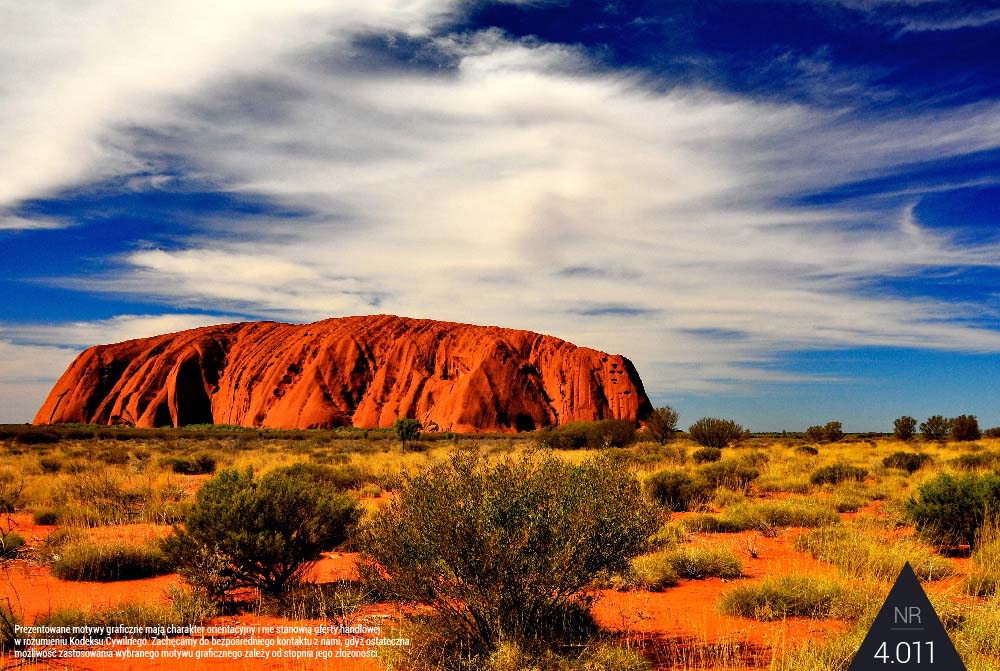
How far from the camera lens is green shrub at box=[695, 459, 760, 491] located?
51.5ft

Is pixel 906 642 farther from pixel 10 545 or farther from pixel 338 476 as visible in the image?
pixel 338 476

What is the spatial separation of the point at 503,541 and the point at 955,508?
333 inches

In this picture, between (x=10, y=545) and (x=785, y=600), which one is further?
(x=10, y=545)

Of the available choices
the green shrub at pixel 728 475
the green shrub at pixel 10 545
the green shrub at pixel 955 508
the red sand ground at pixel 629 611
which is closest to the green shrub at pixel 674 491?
the green shrub at pixel 728 475

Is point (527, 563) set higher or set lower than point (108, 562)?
higher

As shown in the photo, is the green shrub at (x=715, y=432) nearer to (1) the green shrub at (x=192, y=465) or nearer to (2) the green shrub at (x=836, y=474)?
(2) the green shrub at (x=836, y=474)

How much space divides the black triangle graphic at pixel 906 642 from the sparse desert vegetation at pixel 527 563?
0.15 meters

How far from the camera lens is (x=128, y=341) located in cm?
8556

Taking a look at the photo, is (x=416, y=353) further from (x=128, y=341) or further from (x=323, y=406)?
(x=128, y=341)

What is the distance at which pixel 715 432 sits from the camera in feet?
101

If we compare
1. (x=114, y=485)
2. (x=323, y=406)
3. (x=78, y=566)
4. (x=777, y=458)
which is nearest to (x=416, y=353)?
(x=323, y=406)

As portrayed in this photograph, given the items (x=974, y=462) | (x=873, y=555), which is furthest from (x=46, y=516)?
(x=974, y=462)

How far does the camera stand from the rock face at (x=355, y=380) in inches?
2783

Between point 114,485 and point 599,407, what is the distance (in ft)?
212
